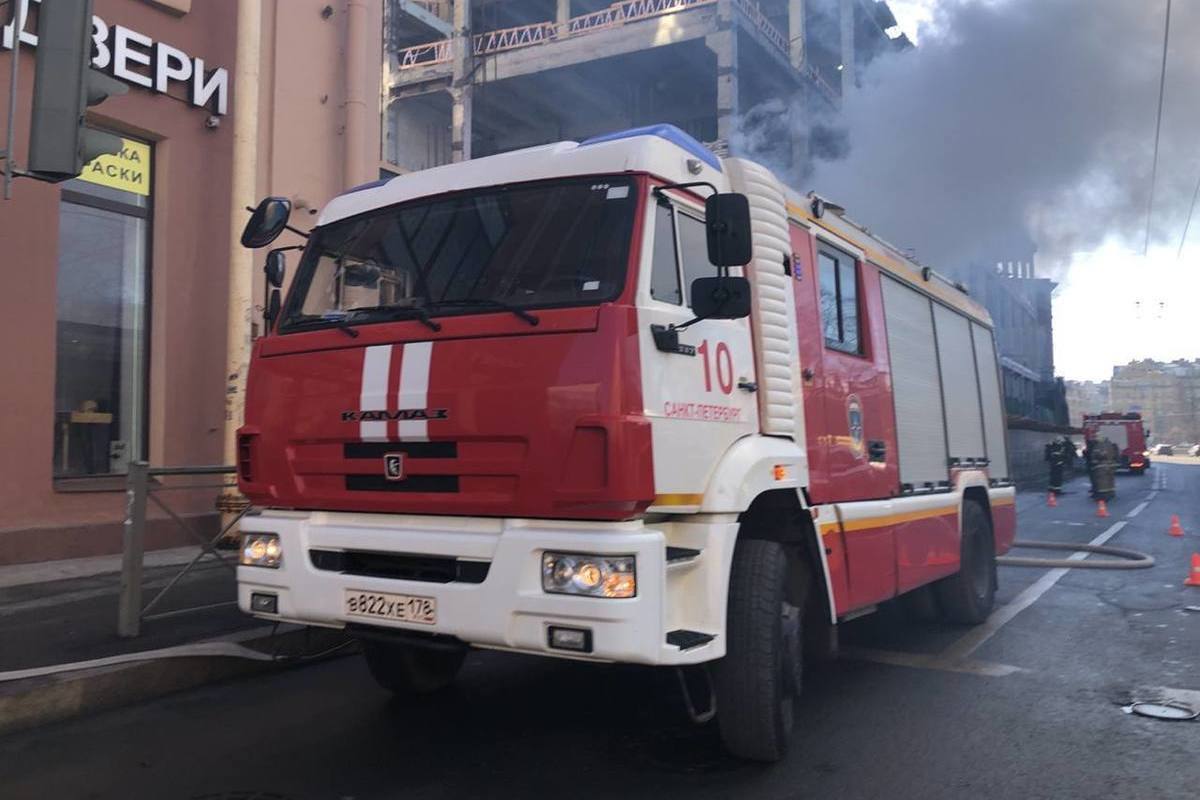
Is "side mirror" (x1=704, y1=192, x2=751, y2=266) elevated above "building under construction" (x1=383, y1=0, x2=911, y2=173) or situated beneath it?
situated beneath

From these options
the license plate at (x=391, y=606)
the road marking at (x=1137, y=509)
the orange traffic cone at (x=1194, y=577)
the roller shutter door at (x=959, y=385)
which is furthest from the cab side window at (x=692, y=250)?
the road marking at (x=1137, y=509)

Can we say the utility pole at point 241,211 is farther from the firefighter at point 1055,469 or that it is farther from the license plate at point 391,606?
the firefighter at point 1055,469

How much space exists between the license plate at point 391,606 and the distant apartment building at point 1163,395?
11149 centimetres

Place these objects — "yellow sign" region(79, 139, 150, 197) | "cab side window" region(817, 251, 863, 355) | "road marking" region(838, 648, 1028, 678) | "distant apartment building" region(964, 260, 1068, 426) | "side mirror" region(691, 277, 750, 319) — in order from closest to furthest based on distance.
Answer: "side mirror" region(691, 277, 750, 319) < "cab side window" region(817, 251, 863, 355) < "road marking" region(838, 648, 1028, 678) < "yellow sign" region(79, 139, 150, 197) < "distant apartment building" region(964, 260, 1068, 426)

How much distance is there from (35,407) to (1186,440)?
4474 inches

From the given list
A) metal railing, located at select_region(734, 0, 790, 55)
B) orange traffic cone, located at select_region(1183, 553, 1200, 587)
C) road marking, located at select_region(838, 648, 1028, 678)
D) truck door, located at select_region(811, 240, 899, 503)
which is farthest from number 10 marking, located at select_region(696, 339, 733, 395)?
metal railing, located at select_region(734, 0, 790, 55)

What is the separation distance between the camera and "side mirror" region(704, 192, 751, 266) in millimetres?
3697

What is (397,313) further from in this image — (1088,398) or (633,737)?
(1088,398)

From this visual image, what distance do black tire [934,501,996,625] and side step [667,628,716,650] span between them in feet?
13.5

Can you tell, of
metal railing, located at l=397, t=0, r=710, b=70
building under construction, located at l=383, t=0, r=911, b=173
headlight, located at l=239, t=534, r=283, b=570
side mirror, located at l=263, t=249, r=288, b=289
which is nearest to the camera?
headlight, located at l=239, t=534, r=283, b=570

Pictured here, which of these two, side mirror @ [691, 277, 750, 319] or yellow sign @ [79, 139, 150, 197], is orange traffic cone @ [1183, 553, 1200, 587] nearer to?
side mirror @ [691, 277, 750, 319]

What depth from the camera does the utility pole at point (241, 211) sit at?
8242 mm

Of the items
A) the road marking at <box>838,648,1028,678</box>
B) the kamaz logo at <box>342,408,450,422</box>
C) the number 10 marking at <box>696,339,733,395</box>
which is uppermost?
the number 10 marking at <box>696,339,733,395</box>

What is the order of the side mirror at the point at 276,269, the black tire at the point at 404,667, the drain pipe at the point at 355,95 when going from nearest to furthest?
1. the side mirror at the point at 276,269
2. the black tire at the point at 404,667
3. the drain pipe at the point at 355,95
